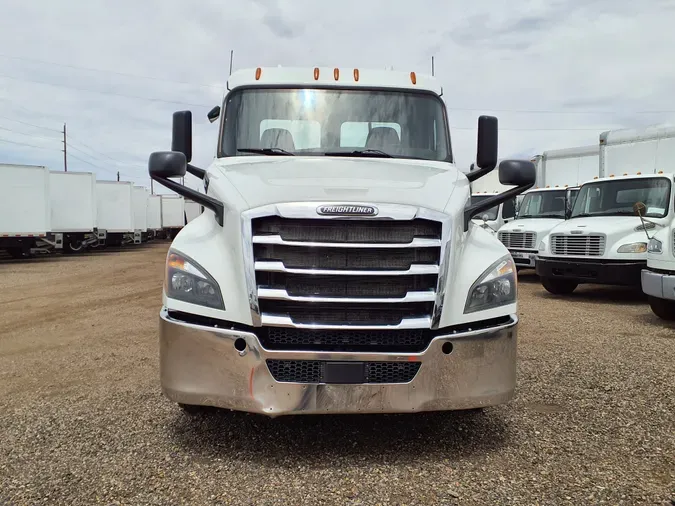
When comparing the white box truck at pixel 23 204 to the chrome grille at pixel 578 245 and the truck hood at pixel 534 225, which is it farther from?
the chrome grille at pixel 578 245

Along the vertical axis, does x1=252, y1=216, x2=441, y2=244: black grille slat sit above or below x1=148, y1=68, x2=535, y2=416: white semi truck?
above

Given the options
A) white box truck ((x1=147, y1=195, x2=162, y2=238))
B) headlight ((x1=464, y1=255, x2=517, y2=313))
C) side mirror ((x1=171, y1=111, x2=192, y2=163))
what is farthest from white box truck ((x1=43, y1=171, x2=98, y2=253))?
headlight ((x1=464, y1=255, x2=517, y2=313))

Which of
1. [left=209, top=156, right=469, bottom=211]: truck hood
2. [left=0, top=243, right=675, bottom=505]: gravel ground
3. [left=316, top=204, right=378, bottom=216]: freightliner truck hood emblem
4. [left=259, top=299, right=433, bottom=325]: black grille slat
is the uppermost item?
[left=209, top=156, right=469, bottom=211]: truck hood

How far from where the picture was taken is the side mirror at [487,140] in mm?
4688

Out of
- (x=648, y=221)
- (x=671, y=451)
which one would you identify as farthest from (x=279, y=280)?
(x=648, y=221)

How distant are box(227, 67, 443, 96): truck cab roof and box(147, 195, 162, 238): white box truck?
107ft

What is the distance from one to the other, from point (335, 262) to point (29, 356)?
15.6 ft

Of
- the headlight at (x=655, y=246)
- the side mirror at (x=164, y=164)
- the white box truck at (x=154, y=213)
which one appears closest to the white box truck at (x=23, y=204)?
the white box truck at (x=154, y=213)

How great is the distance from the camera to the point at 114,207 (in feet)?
92.4

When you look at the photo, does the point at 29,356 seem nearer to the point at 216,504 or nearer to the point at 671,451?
the point at 216,504

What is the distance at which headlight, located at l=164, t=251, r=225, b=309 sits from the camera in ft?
11.2

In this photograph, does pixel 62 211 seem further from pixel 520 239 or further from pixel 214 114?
pixel 214 114

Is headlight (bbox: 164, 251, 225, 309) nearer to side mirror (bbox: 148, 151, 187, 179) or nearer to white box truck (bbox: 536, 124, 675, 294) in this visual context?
side mirror (bbox: 148, 151, 187, 179)

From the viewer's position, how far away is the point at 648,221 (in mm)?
9883
